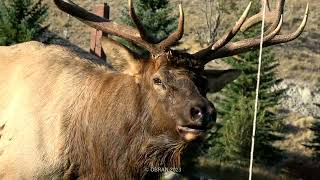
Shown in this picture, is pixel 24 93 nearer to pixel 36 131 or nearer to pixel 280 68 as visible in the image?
pixel 36 131

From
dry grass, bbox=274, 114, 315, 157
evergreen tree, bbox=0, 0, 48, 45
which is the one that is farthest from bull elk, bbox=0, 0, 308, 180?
dry grass, bbox=274, 114, 315, 157

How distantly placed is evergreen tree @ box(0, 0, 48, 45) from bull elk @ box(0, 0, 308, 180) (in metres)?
10.1

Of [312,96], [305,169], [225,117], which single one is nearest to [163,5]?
[225,117]

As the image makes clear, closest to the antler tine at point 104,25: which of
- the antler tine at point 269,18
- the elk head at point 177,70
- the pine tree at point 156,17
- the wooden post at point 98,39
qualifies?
the elk head at point 177,70

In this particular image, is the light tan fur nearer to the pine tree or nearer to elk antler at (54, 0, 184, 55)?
elk antler at (54, 0, 184, 55)

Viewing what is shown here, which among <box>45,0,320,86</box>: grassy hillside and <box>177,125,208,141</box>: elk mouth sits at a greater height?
<box>45,0,320,86</box>: grassy hillside

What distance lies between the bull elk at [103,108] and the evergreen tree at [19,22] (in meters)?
10.1

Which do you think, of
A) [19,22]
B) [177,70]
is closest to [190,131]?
[177,70]

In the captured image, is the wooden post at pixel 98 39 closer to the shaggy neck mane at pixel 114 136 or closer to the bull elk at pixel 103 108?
the bull elk at pixel 103 108

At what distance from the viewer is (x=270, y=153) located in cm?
2541

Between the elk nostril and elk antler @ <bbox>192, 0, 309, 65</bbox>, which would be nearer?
the elk nostril

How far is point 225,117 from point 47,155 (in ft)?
62.2

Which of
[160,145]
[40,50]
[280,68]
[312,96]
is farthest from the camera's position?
[280,68]

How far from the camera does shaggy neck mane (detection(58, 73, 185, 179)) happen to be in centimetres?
640
